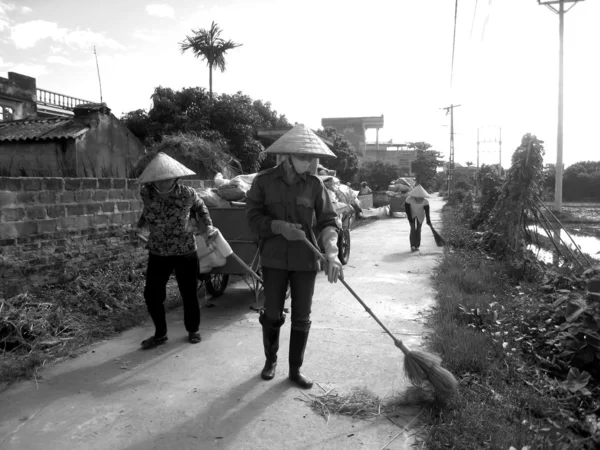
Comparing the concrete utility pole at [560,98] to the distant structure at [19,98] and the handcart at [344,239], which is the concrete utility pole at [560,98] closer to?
the handcart at [344,239]

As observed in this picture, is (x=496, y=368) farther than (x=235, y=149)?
No

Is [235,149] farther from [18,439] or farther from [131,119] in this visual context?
[18,439]

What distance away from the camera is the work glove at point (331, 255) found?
347cm

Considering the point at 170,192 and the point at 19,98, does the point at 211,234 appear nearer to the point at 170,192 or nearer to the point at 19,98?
the point at 170,192

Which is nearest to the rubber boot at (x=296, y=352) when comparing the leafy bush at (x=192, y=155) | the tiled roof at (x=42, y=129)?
the leafy bush at (x=192, y=155)

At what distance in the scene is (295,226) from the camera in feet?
11.5

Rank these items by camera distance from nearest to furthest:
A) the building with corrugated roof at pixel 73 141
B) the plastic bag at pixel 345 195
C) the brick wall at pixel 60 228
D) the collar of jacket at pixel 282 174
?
the collar of jacket at pixel 282 174, the brick wall at pixel 60 228, the plastic bag at pixel 345 195, the building with corrugated roof at pixel 73 141

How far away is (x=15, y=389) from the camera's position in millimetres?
3553

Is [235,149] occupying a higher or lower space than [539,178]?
higher

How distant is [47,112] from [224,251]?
74.7 ft

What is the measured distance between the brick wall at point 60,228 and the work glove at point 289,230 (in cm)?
319

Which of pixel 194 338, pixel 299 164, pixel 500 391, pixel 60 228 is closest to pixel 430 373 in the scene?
pixel 500 391

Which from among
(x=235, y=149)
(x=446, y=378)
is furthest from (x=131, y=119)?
(x=446, y=378)

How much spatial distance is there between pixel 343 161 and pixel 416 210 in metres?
17.2
